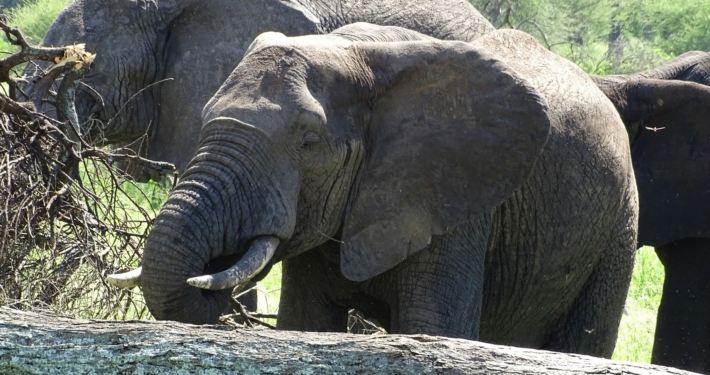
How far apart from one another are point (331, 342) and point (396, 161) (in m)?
1.83

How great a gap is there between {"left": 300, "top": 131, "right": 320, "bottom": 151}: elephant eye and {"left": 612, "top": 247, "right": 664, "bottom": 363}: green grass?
3763mm

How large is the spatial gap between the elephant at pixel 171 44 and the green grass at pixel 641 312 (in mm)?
2473

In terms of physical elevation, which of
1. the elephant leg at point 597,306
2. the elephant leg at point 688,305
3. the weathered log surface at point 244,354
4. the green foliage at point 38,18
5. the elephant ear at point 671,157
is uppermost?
the green foliage at point 38,18

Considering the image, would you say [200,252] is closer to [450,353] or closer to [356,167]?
Answer: [356,167]

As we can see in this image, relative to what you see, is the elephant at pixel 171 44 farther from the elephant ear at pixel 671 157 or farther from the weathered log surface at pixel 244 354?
the weathered log surface at pixel 244 354

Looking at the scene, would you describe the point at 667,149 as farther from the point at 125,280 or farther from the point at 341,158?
the point at 125,280

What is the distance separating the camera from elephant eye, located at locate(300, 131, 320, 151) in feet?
15.9

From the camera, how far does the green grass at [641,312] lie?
8602 mm

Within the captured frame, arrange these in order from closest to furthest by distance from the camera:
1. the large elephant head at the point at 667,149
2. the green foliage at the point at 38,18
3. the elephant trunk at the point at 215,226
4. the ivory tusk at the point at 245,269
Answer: the ivory tusk at the point at 245,269 → the elephant trunk at the point at 215,226 → the large elephant head at the point at 667,149 → the green foliage at the point at 38,18

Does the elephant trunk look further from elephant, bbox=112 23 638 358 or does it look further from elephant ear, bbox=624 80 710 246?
elephant ear, bbox=624 80 710 246

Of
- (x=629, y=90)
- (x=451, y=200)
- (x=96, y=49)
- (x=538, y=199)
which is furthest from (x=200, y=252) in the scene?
(x=629, y=90)

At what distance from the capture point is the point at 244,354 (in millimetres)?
3400

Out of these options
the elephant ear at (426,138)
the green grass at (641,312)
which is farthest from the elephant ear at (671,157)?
the elephant ear at (426,138)

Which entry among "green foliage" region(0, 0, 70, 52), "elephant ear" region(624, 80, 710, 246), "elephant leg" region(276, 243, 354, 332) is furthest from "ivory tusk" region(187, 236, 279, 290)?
"green foliage" region(0, 0, 70, 52)
